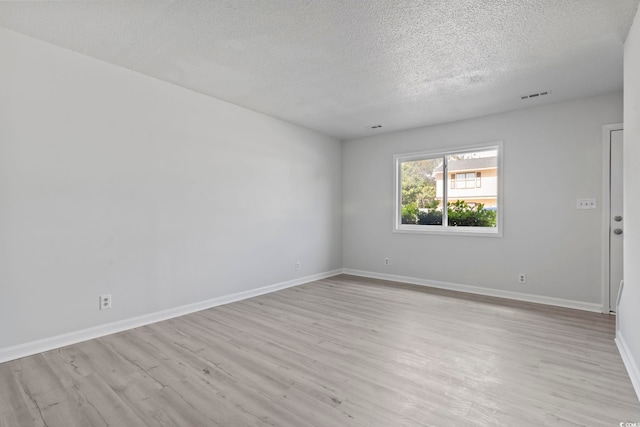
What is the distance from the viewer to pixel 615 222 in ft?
11.9

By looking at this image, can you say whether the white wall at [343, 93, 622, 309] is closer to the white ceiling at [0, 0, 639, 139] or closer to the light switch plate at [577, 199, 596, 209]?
the light switch plate at [577, 199, 596, 209]

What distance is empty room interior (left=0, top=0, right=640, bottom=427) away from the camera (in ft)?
6.92

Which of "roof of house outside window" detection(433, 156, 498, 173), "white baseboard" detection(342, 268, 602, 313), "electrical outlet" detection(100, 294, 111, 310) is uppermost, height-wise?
"roof of house outside window" detection(433, 156, 498, 173)

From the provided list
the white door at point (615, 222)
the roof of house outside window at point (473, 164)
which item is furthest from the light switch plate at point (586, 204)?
the roof of house outside window at point (473, 164)

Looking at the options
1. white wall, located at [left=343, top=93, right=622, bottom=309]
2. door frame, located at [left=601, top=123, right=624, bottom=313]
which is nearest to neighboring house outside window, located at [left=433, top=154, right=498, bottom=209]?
white wall, located at [left=343, top=93, right=622, bottom=309]

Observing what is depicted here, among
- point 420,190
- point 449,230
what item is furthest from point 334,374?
point 420,190

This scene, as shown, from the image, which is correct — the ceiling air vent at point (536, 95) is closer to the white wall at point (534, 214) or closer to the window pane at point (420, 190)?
the white wall at point (534, 214)

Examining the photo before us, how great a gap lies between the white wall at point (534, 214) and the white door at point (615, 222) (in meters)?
0.12

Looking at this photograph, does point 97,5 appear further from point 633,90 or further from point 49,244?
point 633,90

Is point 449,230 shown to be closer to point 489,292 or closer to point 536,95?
point 489,292

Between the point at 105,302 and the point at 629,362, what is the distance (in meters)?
4.24

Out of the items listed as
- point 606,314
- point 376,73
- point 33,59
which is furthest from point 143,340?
point 606,314

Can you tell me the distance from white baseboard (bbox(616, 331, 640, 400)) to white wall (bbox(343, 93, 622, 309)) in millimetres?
1299

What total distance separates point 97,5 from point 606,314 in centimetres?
556
